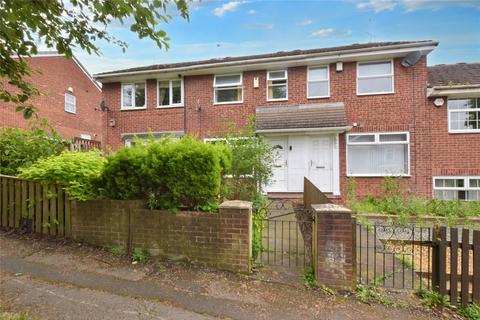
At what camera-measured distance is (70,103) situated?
18859 millimetres

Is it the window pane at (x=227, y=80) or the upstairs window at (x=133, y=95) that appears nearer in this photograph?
the window pane at (x=227, y=80)

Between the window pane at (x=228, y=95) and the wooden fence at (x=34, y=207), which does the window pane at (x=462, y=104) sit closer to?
the window pane at (x=228, y=95)

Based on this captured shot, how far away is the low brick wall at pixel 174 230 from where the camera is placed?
3873 mm

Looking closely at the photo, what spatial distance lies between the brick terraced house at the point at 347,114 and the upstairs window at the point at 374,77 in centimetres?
3

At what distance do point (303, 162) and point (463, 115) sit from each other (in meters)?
5.69

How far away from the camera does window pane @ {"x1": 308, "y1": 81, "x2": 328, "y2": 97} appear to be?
10727mm

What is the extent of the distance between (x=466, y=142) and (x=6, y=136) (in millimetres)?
13426

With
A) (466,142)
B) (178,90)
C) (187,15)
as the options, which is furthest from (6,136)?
(466,142)

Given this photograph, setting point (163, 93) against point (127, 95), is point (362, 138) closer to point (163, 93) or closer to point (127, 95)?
point (163, 93)

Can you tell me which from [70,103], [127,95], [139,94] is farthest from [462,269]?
[70,103]

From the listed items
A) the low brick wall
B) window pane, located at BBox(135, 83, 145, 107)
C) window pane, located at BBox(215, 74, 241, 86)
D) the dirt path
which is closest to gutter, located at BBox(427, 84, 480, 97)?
window pane, located at BBox(215, 74, 241, 86)

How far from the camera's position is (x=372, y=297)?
3389 millimetres

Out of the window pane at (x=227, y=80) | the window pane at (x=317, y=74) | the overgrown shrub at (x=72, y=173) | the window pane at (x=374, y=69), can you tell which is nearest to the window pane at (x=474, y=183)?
the window pane at (x=374, y=69)

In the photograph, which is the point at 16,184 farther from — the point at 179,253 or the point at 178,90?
the point at 178,90
